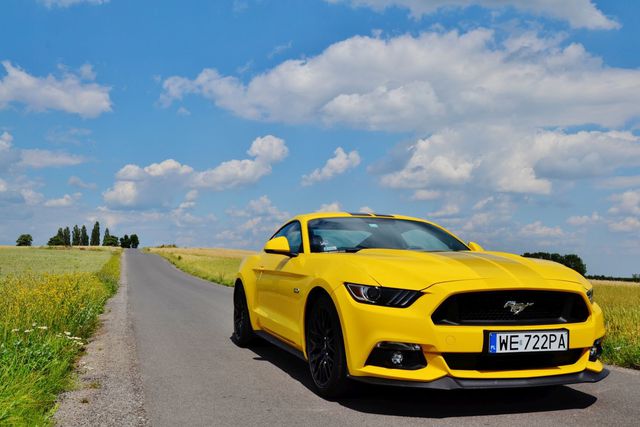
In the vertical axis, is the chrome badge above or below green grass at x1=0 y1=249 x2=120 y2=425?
above

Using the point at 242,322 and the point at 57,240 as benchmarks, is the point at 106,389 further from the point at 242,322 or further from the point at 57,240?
the point at 57,240

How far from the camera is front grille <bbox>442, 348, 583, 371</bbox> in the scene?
165 inches

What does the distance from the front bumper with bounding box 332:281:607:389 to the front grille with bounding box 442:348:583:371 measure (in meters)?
0.03

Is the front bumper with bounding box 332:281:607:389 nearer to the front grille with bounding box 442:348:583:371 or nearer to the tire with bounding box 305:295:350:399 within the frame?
the front grille with bounding box 442:348:583:371

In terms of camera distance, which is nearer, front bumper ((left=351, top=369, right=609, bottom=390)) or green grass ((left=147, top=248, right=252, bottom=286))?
front bumper ((left=351, top=369, right=609, bottom=390))

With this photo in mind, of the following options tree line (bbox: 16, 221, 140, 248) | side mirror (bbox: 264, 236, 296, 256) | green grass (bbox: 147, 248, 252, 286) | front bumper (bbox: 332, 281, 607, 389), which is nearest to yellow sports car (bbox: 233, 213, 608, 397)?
front bumper (bbox: 332, 281, 607, 389)

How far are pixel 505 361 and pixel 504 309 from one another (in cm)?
36

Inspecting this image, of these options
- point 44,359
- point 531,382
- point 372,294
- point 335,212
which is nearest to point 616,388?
point 531,382

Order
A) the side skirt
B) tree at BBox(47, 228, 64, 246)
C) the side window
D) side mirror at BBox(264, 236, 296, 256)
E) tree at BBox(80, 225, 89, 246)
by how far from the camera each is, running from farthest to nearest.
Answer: tree at BBox(80, 225, 89, 246) < tree at BBox(47, 228, 64, 246) < the side window < side mirror at BBox(264, 236, 296, 256) < the side skirt

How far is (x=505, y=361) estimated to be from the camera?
4.28 metres

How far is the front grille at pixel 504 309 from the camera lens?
4230mm

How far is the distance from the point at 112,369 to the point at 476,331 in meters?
3.79

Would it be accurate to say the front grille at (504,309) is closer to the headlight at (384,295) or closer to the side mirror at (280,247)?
the headlight at (384,295)


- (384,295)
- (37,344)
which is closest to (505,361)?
(384,295)
